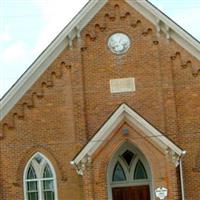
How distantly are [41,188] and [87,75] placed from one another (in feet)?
13.6

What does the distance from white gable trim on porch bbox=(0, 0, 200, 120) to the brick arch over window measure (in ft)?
5.12

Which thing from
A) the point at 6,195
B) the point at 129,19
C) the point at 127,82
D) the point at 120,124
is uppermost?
the point at 129,19

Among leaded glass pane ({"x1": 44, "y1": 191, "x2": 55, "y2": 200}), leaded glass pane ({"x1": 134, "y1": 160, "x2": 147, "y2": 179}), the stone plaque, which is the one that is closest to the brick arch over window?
leaded glass pane ({"x1": 44, "y1": 191, "x2": 55, "y2": 200})

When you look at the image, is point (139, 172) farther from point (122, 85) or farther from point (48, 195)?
point (48, 195)

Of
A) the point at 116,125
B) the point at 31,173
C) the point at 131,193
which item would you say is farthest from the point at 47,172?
the point at 116,125

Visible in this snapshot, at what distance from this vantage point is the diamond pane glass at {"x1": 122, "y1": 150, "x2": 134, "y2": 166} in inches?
915

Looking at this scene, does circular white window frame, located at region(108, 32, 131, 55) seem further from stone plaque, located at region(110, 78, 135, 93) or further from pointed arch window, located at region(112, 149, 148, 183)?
pointed arch window, located at region(112, 149, 148, 183)

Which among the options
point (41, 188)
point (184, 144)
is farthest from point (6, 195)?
point (184, 144)

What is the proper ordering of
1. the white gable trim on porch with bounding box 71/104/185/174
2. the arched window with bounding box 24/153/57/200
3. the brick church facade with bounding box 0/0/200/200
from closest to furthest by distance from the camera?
1. the white gable trim on porch with bounding box 71/104/185/174
2. the brick church facade with bounding box 0/0/200/200
3. the arched window with bounding box 24/153/57/200

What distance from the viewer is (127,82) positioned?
2348 centimetres

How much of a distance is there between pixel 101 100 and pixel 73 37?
2.40 m

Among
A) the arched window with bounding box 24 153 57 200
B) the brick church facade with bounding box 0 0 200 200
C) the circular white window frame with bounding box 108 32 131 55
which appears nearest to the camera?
the brick church facade with bounding box 0 0 200 200

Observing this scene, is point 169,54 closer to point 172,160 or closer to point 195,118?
point 195,118

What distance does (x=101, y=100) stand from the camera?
23.5 m
